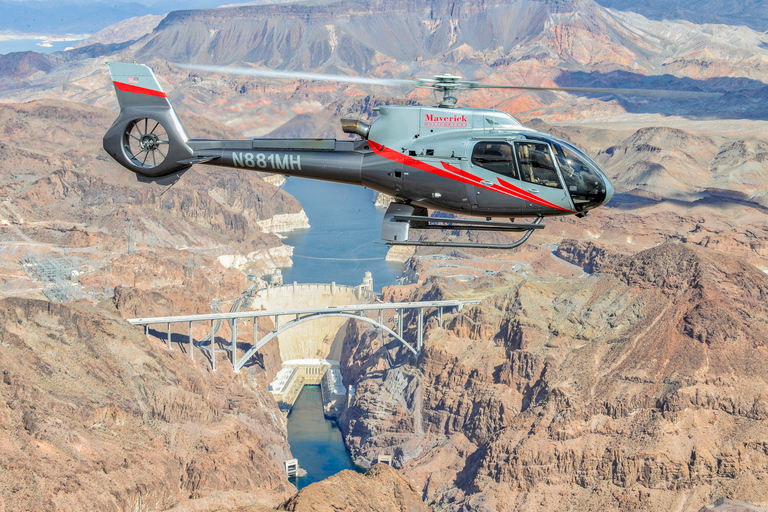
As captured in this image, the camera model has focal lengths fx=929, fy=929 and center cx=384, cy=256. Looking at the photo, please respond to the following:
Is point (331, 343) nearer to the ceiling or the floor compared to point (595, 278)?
nearer to the floor

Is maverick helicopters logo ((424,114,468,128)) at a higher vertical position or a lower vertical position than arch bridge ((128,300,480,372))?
higher

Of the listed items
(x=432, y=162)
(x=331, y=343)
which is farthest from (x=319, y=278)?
(x=432, y=162)

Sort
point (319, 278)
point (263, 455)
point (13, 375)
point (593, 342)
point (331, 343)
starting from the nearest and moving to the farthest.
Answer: point (13, 375), point (263, 455), point (593, 342), point (331, 343), point (319, 278)

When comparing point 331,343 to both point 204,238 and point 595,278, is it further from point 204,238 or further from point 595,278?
point 204,238

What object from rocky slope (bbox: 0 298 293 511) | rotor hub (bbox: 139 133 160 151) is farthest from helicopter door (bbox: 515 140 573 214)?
rocky slope (bbox: 0 298 293 511)

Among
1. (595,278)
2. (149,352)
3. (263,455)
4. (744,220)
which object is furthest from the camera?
(744,220)

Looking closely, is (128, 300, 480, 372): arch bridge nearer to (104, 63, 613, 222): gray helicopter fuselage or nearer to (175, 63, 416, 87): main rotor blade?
(104, 63, 613, 222): gray helicopter fuselage
